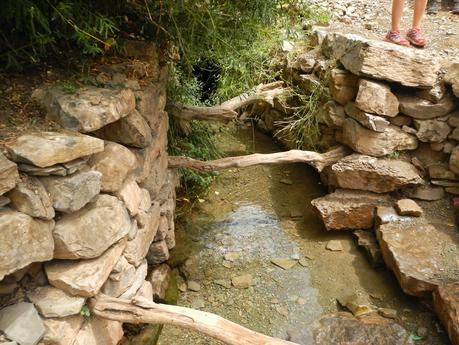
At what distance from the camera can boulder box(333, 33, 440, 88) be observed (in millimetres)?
3787

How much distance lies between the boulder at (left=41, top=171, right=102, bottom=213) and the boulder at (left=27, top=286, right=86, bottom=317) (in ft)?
1.45

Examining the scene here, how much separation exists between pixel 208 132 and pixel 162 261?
6.44 ft

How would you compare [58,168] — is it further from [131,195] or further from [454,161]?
[454,161]

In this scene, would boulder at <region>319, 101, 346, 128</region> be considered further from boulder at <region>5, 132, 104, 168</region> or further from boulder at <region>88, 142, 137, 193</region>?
boulder at <region>5, 132, 104, 168</region>

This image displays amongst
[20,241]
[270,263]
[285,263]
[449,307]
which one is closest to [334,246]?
[285,263]

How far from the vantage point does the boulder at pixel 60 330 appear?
6.79ft

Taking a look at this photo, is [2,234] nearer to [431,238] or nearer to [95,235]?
[95,235]

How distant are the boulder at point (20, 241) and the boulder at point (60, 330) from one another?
0.38 m

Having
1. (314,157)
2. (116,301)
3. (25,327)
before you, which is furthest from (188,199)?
(25,327)

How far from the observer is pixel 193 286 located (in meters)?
3.74

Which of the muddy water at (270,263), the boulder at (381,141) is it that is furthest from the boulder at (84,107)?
the boulder at (381,141)

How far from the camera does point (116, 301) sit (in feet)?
7.95

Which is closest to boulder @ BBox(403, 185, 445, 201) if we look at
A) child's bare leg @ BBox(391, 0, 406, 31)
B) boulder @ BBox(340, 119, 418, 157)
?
boulder @ BBox(340, 119, 418, 157)

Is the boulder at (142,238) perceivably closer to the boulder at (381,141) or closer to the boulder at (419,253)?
the boulder at (419,253)
